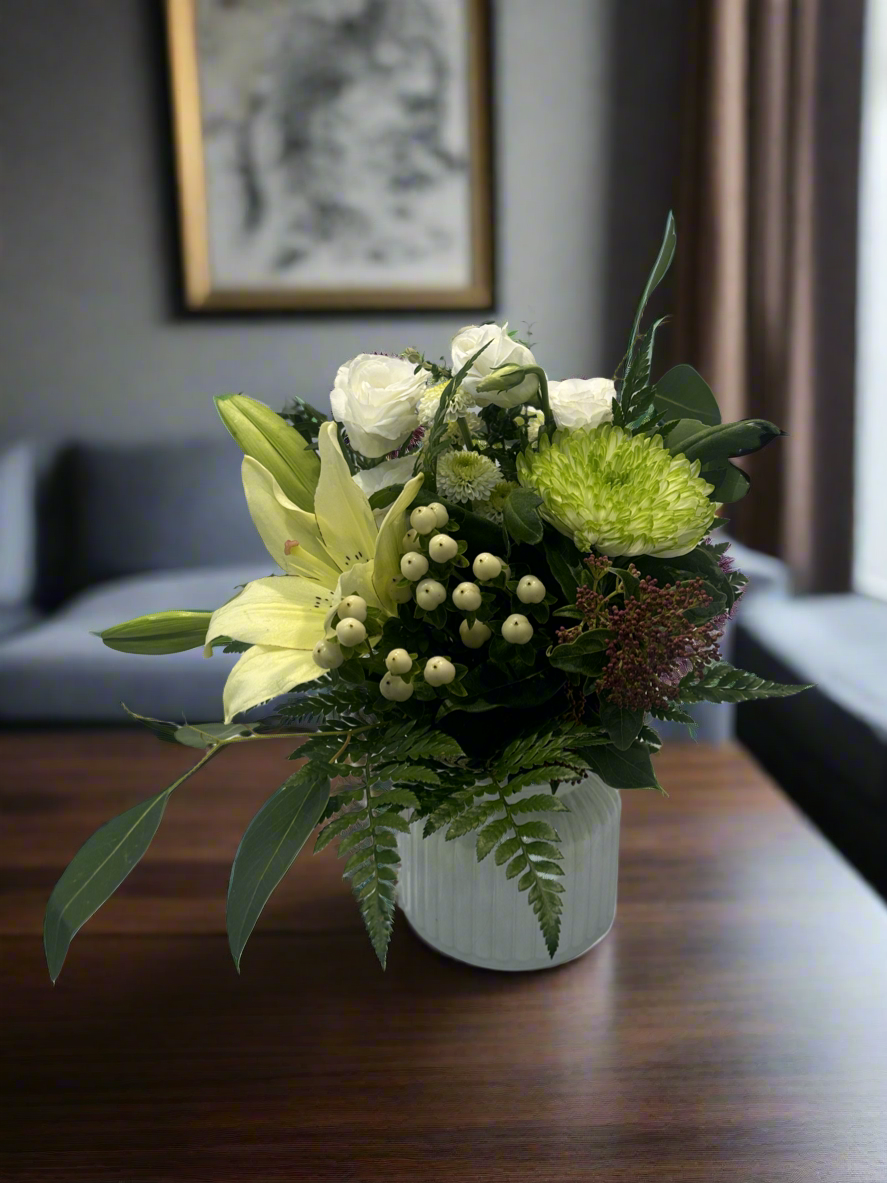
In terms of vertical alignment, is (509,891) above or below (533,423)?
below

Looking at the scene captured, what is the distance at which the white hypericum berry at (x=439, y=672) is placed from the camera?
483mm

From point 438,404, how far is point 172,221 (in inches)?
92.8

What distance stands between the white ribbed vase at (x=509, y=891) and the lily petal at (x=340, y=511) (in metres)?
0.20

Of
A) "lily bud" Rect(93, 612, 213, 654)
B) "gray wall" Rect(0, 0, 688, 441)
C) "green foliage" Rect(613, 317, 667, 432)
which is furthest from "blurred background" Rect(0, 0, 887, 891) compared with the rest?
"green foliage" Rect(613, 317, 667, 432)

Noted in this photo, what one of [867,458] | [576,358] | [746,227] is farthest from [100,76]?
[867,458]

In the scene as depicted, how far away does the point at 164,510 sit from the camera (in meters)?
2.37

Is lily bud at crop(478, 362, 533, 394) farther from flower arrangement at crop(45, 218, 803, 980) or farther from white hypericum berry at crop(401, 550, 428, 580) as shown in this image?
white hypericum berry at crop(401, 550, 428, 580)

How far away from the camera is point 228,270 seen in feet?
8.29

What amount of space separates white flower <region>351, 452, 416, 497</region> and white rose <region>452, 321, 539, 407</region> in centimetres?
6

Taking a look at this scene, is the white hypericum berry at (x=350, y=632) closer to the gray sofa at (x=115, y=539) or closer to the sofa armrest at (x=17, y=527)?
the gray sofa at (x=115, y=539)

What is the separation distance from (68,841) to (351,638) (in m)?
0.53

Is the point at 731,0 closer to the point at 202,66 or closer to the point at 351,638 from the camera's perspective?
the point at 202,66

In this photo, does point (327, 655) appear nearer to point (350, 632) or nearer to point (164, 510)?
point (350, 632)

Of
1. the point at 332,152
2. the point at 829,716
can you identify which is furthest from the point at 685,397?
the point at 332,152
